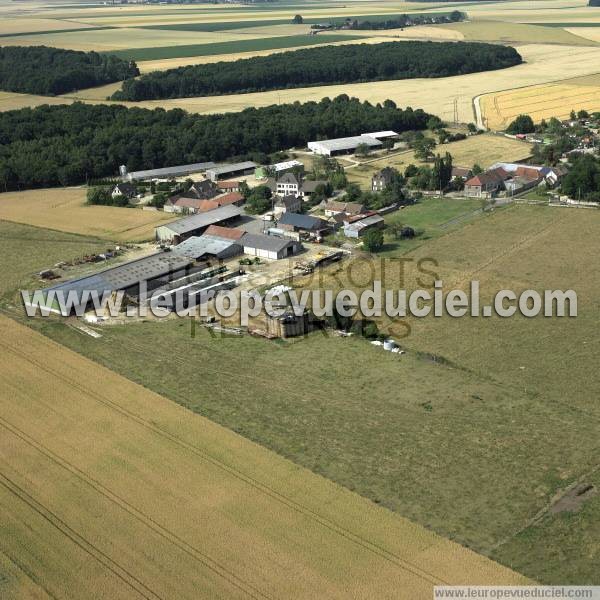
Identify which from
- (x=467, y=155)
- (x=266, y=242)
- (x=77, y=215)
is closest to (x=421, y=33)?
(x=467, y=155)

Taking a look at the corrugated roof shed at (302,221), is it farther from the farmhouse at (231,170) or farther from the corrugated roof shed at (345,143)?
the corrugated roof shed at (345,143)

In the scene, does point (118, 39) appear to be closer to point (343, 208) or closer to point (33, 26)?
point (33, 26)

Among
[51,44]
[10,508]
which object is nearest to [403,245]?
[10,508]

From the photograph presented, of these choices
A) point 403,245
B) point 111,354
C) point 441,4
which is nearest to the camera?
point 111,354

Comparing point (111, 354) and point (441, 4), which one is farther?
point (441, 4)

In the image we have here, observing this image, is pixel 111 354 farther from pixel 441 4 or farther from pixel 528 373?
pixel 441 4

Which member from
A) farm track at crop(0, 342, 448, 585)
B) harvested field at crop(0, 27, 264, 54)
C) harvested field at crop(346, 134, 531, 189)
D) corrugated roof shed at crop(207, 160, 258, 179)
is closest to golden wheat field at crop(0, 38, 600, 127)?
harvested field at crop(346, 134, 531, 189)

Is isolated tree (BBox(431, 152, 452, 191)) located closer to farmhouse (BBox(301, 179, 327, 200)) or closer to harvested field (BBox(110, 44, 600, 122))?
farmhouse (BBox(301, 179, 327, 200))
